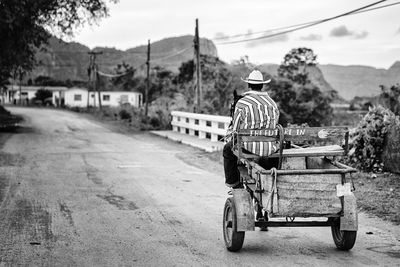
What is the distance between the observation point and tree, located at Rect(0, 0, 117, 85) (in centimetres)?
2117

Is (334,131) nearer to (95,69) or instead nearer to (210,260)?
(210,260)

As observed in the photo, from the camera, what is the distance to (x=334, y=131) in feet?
19.9

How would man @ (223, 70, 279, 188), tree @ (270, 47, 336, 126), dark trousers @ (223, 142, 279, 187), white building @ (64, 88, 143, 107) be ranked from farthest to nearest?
white building @ (64, 88, 143, 107) < tree @ (270, 47, 336, 126) < dark trousers @ (223, 142, 279, 187) < man @ (223, 70, 279, 188)

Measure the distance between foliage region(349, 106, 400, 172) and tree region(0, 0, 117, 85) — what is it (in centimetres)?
1412

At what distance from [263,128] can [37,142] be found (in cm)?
1435

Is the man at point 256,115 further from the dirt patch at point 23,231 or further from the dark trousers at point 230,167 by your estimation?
the dirt patch at point 23,231

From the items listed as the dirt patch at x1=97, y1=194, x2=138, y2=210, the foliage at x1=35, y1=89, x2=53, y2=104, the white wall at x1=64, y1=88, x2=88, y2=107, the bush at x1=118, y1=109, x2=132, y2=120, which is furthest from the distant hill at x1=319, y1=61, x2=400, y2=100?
the dirt patch at x1=97, y1=194, x2=138, y2=210

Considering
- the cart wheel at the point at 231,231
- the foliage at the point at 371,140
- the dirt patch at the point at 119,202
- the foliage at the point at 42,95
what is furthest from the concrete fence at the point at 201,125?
the foliage at the point at 42,95

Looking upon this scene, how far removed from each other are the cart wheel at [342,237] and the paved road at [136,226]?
11cm

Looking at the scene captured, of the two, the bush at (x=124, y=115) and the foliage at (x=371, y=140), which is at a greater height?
the foliage at (x=371, y=140)

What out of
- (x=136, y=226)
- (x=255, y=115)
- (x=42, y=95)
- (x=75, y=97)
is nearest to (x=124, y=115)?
(x=136, y=226)

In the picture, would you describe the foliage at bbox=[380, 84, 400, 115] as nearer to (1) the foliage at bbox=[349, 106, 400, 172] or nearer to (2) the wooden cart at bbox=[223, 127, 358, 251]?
(1) the foliage at bbox=[349, 106, 400, 172]

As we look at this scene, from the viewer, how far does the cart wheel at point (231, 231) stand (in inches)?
236

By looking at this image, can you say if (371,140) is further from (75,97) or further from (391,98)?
(75,97)
